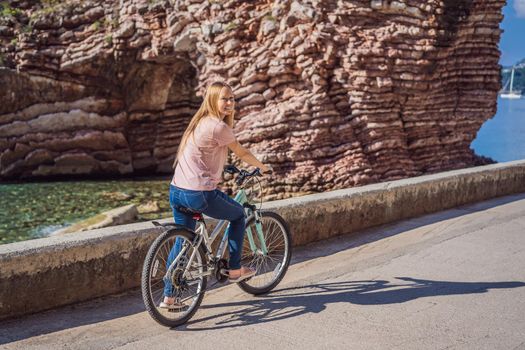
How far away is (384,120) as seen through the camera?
1627cm

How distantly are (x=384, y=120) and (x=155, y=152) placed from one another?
14225mm

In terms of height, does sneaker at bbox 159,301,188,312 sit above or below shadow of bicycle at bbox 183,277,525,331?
above

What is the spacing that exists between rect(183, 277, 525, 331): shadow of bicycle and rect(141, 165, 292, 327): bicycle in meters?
0.15

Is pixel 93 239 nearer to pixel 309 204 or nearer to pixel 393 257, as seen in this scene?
pixel 309 204

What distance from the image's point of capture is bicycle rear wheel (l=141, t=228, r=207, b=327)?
13.2ft

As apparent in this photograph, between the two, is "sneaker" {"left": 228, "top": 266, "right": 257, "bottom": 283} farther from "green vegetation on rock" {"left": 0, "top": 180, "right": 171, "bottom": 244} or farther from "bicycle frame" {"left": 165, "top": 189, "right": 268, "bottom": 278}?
"green vegetation on rock" {"left": 0, "top": 180, "right": 171, "bottom": 244}

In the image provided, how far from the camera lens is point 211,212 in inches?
172

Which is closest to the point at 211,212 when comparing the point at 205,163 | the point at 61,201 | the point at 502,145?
the point at 205,163

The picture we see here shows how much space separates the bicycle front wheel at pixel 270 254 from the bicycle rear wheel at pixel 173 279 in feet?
2.11

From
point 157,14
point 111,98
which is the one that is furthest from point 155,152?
point 157,14


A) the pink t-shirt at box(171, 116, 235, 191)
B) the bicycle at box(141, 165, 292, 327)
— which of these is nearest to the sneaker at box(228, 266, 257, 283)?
the bicycle at box(141, 165, 292, 327)

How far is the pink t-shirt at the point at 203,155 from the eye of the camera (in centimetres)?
424

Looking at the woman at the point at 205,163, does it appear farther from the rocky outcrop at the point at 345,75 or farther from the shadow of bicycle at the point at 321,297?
the rocky outcrop at the point at 345,75

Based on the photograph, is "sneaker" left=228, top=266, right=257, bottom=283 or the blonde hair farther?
"sneaker" left=228, top=266, right=257, bottom=283
